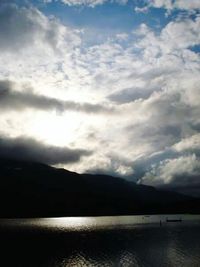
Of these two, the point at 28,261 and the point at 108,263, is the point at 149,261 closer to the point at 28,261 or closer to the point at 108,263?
the point at 108,263

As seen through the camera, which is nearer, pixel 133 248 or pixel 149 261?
pixel 149 261

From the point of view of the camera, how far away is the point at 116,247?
128125mm

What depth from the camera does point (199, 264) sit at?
292 ft

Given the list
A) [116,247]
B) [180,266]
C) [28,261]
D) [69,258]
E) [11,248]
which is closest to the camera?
[180,266]

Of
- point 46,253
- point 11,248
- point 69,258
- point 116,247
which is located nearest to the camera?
point 69,258

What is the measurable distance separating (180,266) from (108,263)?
19.3 m

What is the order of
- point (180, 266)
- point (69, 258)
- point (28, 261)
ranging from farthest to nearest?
point (69, 258) → point (28, 261) → point (180, 266)

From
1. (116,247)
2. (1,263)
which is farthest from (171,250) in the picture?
(1,263)

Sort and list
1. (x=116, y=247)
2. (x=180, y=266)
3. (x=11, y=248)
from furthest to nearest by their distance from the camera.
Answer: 1. (x=116, y=247)
2. (x=11, y=248)
3. (x=180, y=266)

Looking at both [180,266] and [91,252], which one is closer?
[180,266]

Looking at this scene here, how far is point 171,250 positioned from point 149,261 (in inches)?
983

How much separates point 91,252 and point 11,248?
2753cm

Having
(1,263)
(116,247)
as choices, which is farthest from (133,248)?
(1,263)

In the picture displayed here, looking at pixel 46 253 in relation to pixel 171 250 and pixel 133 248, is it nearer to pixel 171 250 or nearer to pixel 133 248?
pixel 133 248
